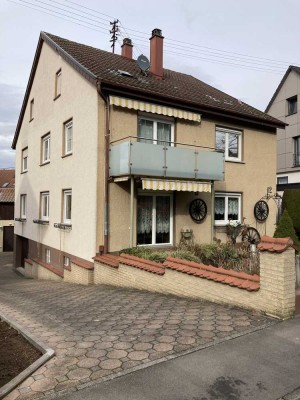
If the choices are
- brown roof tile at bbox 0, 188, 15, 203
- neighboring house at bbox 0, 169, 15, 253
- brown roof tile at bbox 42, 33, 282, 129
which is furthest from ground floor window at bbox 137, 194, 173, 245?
brown roof tile at bbox 0, 188, 15, 203

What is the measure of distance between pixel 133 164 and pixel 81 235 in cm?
395

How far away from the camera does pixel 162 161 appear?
11578 mm

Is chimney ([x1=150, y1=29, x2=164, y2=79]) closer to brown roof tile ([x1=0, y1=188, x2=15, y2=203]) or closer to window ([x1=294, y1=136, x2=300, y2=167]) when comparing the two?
window ([x1=294, y1=136, x2=300, y2=167])

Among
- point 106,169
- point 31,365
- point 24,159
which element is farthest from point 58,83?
point 31,365

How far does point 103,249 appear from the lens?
1189 centimetres

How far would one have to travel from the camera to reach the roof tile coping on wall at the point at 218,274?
673 cm

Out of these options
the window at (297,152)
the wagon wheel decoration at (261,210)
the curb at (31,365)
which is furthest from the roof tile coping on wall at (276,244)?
the window at (297,152)

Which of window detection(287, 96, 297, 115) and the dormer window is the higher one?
window detection(287, 96, 297, 115)

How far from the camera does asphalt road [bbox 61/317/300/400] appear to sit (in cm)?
398

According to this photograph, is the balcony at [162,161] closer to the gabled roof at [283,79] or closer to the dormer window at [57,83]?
the dormer window at [57,83]

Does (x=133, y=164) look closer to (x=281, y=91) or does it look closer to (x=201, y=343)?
(x=201, y=343)

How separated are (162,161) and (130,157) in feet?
4.11

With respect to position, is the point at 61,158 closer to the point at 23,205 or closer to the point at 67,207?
the point at 67,207

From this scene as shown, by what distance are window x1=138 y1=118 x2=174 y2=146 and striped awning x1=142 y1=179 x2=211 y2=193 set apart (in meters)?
1.90
